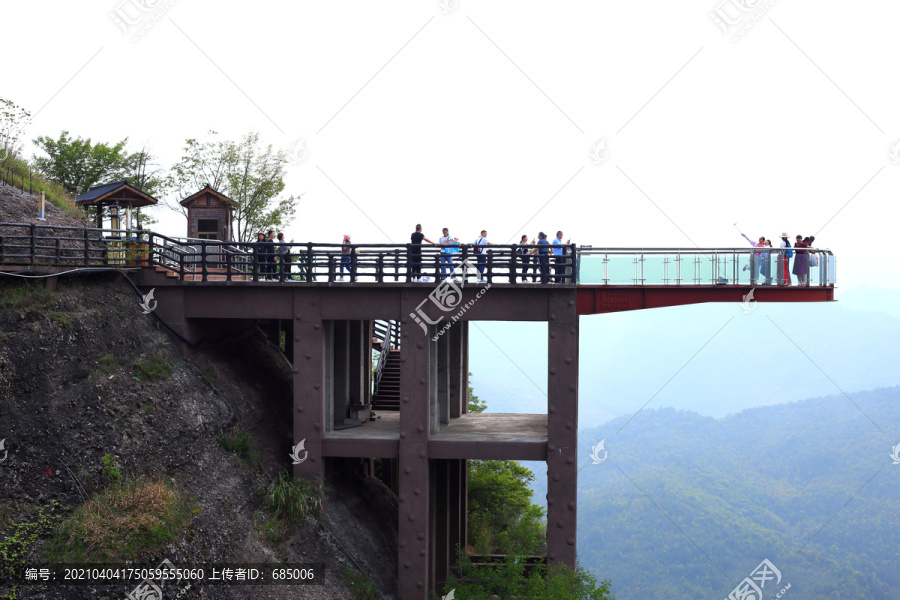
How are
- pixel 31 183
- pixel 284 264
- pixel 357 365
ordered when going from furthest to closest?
pixel 31 183
pixel 357 365
pixel 284 264

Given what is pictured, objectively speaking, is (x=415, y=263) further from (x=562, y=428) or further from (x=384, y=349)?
(x=384, y=349)

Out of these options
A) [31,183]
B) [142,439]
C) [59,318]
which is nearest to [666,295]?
[142,439]

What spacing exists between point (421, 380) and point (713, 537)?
13725 cm

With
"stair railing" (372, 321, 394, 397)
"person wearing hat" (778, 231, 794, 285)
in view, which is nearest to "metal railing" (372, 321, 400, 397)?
"stair railing" (372, 321, 394, 397)

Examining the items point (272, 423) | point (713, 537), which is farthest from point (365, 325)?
point (713, 537)

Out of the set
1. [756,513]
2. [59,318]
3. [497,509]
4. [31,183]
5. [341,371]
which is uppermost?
[31,183]

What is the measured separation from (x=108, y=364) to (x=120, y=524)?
4.54 m

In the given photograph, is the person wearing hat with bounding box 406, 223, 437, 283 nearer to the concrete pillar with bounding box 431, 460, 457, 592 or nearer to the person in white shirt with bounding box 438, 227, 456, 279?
the person in white shirt with bounding box 438, 227, 456, 279

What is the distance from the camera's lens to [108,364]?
17516 mm

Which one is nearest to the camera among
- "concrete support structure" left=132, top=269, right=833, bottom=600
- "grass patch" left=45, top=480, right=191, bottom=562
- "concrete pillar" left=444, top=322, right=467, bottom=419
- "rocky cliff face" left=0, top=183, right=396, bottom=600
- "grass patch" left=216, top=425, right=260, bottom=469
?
"grass patch" left=45, top=480, right=191, bottom=562

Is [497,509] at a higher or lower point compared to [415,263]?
lower

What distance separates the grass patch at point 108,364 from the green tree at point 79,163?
78.9 ft

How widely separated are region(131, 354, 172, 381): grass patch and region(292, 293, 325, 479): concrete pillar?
3.15m

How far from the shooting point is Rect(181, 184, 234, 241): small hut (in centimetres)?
2688
